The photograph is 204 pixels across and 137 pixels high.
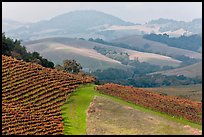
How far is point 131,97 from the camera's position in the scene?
38.3 metres

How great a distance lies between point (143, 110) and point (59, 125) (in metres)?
8.82

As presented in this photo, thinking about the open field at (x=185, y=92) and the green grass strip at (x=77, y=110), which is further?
the open field at (x=185, y=92)

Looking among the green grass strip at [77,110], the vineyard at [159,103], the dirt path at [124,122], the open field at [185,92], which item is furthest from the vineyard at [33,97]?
the open field at [185,92]

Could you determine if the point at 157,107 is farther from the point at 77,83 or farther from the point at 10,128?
the point at 10,128

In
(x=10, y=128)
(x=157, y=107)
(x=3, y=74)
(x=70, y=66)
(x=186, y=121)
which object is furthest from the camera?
(x=70, y=66)

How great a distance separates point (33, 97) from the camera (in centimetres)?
3569

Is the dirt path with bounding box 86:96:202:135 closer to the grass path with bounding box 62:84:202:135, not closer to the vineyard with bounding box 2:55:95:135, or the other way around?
the grass path with bounding box 62:84:202:135

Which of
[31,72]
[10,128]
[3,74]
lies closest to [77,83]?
[31,72]

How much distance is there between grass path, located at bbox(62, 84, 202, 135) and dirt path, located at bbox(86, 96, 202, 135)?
56 centimetres

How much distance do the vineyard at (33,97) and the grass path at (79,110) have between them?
56 cm

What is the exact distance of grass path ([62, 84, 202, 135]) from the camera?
1160 inches

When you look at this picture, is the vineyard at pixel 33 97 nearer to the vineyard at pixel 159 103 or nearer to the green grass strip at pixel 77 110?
the green grass strip at pixel 77 110

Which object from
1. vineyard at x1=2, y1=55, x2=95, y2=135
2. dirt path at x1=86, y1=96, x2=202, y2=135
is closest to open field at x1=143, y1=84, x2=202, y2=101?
vineyard at x1=2, y1=55, x2=95, y2=135

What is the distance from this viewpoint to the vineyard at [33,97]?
28.8 meters
